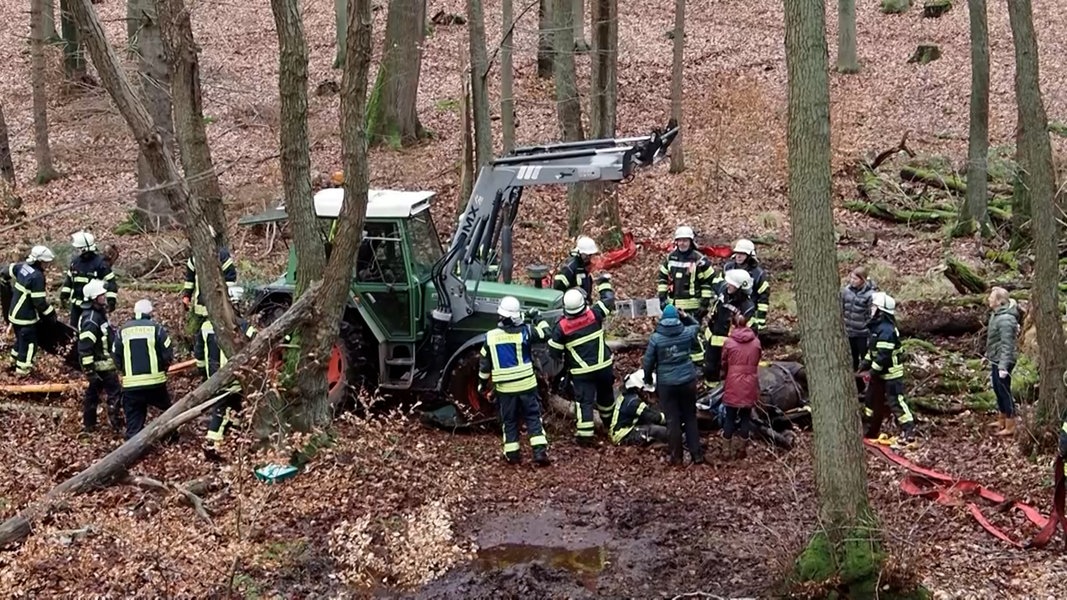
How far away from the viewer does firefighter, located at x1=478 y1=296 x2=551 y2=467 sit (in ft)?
31.9

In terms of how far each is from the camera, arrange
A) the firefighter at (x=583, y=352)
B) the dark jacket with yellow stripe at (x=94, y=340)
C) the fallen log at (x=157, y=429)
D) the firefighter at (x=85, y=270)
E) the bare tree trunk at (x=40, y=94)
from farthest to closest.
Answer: the bare tree trunk at (x=40, y=94), the firefighter at (x=85, y=270), the dark jacket with yellow stripe at (x=94, y=340), the firefighter at (x=583, y=352), the fallen log at (x=157, y=429)

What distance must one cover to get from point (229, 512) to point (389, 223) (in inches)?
137

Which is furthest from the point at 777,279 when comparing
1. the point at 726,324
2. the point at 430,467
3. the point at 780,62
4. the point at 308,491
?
the point at 780,62

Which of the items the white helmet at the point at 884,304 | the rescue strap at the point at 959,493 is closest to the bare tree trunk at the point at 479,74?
the white helmet at the point at 884,304

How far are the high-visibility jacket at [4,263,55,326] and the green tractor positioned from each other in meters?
3.11

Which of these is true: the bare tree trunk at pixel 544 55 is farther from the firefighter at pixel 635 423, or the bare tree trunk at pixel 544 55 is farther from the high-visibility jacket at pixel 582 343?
the firefighter at pixel 635 423

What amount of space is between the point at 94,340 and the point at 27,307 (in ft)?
7.40

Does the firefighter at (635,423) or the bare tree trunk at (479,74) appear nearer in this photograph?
the firefighter at (635,423)

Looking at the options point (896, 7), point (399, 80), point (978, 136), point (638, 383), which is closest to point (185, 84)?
point (638, 383)

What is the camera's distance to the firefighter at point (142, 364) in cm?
1012

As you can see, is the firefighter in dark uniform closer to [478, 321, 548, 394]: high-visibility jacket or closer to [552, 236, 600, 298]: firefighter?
[478, 321, 548, 394]: high-visibility jacket

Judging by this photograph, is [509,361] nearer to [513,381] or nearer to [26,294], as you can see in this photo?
[513,381]

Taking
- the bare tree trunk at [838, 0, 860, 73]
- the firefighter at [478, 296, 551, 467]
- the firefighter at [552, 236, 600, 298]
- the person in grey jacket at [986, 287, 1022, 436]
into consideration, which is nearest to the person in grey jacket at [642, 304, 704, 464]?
the firefighter at [478, 296, 551, 467]

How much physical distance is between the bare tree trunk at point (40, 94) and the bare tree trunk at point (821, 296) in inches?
639
